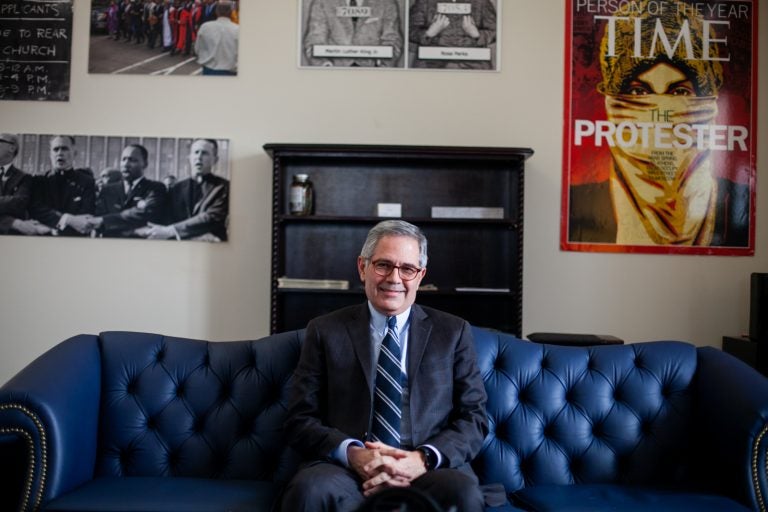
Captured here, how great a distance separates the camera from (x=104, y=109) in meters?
→ 3.83

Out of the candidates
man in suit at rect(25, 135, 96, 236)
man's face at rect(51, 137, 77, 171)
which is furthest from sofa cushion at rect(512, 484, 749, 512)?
man's face at rect(51, 137, 77, 171)

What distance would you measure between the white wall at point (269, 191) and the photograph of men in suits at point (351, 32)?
79 millimetres

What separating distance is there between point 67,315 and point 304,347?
2424 mm

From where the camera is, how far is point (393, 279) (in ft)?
6.52

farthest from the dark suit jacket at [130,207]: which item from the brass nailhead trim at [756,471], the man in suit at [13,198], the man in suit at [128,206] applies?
the brass nailhead trim at [756,471]

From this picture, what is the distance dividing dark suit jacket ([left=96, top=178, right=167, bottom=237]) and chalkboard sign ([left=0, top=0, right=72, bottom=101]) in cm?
66

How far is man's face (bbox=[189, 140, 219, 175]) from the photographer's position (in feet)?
12.5

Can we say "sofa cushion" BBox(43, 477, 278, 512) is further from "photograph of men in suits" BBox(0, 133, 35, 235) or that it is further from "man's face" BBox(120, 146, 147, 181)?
"photograph of men in suits" BBox(0, 133, 35, 235)

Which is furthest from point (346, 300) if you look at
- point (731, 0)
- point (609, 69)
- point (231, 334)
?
point (731, 0)

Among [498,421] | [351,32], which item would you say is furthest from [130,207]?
[498,421]

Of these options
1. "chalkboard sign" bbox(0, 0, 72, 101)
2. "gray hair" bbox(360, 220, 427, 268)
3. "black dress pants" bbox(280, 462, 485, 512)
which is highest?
"chalkboard sign" bbox(0, 0, 72, 101)

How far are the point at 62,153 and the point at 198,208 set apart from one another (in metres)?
0.88

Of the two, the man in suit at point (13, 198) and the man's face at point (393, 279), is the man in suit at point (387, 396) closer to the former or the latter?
A: the man's face at point (393, 279)

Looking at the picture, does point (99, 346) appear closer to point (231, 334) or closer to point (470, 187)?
point (231, 334)
